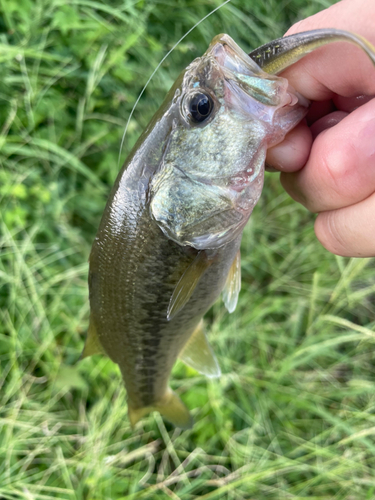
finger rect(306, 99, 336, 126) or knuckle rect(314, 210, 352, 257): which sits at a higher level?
finger rect(306, 99, 336, 126)

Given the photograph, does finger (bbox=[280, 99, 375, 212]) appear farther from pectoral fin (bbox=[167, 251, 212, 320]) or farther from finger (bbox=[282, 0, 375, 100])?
pectoral fin (bbox=[167, 251, 212, 320])

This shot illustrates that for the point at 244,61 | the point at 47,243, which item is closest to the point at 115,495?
the point at 47,243

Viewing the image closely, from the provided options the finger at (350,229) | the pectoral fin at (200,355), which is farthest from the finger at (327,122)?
the pectoral fin at (200,355)

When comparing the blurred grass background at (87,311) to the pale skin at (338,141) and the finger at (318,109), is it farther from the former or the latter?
the finger at (318,109)

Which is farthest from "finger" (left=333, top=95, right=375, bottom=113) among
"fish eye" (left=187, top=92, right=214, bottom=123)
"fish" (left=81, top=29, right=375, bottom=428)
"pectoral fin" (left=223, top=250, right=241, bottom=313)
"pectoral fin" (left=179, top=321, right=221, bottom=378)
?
"pectoral fin" (left=179, top=321, right=221, bottom=378)

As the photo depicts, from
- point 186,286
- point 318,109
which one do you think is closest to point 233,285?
point 186,286

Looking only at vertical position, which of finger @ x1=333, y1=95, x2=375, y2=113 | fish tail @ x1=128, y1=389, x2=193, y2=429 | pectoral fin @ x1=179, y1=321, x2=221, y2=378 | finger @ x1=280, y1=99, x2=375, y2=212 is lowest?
fish tail @ x1=128, y1=389, x2=193, y2=429

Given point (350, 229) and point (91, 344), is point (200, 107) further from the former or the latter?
point (91, 344)
